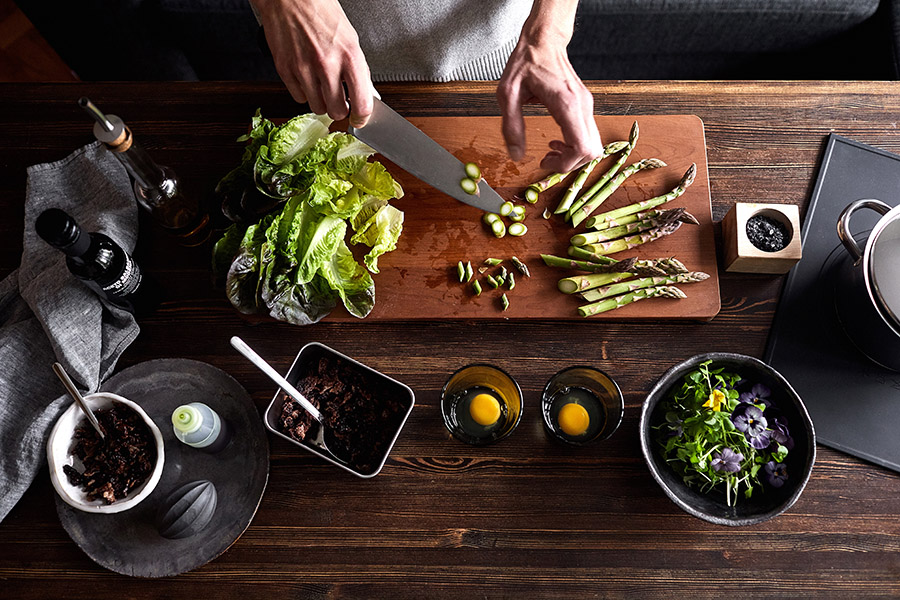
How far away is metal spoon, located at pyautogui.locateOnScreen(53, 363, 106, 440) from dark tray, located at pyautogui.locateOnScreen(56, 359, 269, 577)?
0.16 meters

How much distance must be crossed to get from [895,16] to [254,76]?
238 cm

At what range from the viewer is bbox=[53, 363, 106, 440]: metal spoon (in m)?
1.23

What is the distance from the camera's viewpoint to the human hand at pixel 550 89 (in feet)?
4.52

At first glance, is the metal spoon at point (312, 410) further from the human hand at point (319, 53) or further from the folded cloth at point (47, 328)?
the human hand at point (319, 53)

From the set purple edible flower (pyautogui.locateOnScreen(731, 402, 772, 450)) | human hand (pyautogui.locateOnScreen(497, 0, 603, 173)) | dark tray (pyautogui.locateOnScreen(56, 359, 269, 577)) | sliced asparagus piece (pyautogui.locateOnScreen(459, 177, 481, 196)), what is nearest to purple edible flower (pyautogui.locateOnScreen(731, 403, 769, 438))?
purple edible flower (pyautogui.locateOnScreen(731, 402, 772, 450))

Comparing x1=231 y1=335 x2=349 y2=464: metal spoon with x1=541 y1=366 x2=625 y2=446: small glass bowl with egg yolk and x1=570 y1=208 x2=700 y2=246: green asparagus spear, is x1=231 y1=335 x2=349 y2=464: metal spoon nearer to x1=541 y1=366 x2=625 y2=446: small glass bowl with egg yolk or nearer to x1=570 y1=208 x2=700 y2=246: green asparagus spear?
x1=541 y1=366 x2=625 y2=446: small glass bowl with egg yolk

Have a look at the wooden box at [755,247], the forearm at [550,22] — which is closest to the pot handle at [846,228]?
the wooden box at [755,247]

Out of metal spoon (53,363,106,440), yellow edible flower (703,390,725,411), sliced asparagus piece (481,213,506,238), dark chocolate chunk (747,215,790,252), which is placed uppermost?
metal spoon (53,363,106,440)

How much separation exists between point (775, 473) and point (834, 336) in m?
0.42

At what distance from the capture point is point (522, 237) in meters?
1.54

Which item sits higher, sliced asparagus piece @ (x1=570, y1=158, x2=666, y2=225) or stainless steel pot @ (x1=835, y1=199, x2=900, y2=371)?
sliced asparagus piece @ (x1=570, y1=158, x2=666, y2=225)

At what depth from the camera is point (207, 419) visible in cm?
131

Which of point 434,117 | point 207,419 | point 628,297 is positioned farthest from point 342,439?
point 434,117

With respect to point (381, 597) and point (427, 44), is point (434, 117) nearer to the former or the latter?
point (427, 44)
